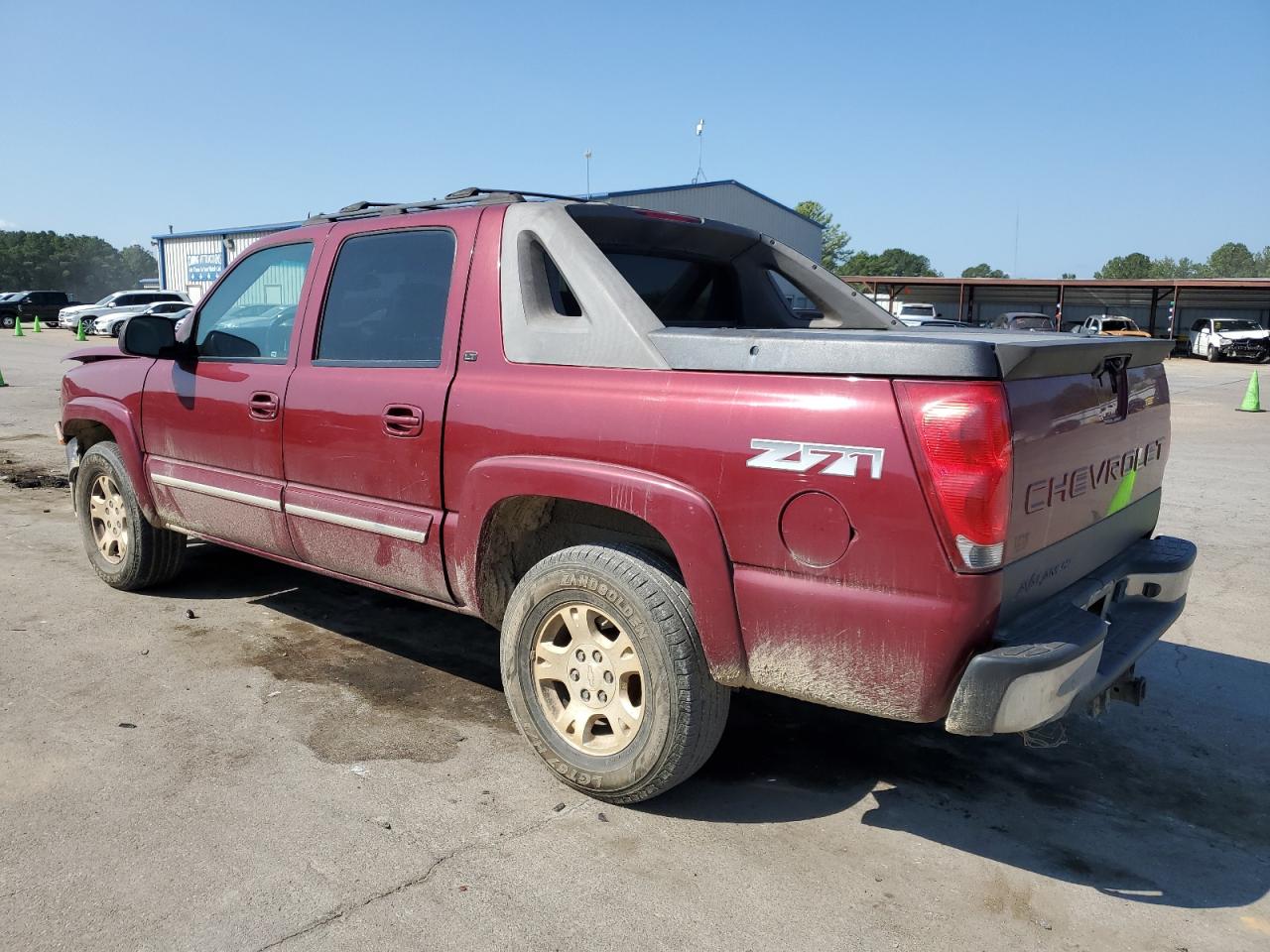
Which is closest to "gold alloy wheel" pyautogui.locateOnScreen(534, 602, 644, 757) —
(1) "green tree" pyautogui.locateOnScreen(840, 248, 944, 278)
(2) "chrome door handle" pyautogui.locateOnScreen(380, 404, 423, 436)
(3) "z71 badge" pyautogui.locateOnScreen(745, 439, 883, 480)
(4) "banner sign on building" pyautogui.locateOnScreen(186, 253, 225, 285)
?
(3) "z71 badge" pyautogui.locateOnScreen(745, 439, 883, 480)

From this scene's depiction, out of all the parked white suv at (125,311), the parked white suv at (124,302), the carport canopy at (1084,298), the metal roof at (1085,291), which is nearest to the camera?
the parked white suv at (125,311)

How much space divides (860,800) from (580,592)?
120 cm

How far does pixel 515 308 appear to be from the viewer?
3379 mm

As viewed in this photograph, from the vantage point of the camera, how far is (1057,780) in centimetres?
343

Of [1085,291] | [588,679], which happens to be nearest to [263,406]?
[588,679]

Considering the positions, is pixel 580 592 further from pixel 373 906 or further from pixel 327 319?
pixel 327 319

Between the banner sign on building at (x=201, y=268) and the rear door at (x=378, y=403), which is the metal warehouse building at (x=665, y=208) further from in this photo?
the rear door at (x=378, y=403)

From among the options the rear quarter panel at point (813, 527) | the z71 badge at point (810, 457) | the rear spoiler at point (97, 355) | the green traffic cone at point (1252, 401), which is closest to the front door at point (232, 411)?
the rear spoiler at point (97, 355)

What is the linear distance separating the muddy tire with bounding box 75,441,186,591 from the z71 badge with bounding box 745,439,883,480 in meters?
3.80

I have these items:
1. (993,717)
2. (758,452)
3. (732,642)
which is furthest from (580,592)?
(993,717)

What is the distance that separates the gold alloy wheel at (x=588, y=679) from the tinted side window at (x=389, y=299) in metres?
1.13

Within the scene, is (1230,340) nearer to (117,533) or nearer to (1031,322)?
(1031,322)

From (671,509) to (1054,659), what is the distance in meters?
1.11

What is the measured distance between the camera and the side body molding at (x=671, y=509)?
2.79 meters
